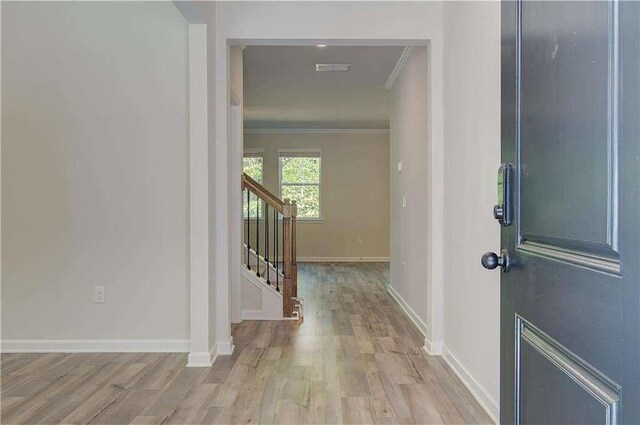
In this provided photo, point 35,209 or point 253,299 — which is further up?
point 35,209

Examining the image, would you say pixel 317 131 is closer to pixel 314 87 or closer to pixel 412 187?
pixel 314 87

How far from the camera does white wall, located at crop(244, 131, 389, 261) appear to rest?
8484 millimetres

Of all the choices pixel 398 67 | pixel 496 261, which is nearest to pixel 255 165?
pixel 398 67

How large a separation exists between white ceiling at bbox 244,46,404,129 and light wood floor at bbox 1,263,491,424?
2.52 metres

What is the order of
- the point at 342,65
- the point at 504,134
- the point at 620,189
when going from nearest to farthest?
the point at 620,189, the point at 504,134, the point at 342,65

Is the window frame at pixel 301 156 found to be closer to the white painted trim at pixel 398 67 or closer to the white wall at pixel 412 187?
the white painted trim at pixel 398 67

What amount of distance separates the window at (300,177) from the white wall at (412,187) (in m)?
3.60

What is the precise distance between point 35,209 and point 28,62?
1009mm

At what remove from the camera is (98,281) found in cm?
305

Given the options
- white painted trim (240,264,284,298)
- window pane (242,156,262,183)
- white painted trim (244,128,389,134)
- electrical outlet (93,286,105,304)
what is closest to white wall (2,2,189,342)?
electrical outlet (93,286,105,304)

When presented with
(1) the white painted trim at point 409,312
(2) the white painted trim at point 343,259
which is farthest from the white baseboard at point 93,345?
(2) the white painted trim at point 343,259

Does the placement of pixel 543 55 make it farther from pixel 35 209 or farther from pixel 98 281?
pixel 35 209

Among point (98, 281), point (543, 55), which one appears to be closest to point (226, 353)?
point (98, 281)

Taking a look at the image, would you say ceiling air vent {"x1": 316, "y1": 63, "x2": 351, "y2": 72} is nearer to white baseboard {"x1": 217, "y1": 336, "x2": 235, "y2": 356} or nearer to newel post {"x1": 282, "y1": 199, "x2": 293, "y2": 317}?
newel post {"x1": 282, "y1": 199, "x2": 293, "y2": 317}
